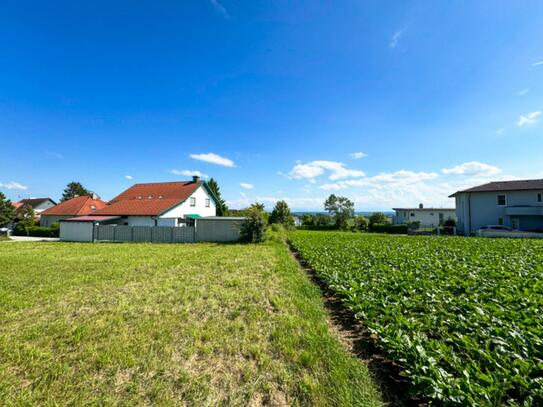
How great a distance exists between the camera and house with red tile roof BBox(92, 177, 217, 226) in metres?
19.1

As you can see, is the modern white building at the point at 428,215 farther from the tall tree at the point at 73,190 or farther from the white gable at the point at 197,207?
the tall tree at the point at 73,190

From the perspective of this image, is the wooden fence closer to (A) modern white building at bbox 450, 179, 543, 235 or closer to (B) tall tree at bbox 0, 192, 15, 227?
(B) tall tree at bbox 0, 192, 15, 227

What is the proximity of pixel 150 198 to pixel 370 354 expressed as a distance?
78.5 feet

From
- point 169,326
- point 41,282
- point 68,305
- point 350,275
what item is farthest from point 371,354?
point 41,282

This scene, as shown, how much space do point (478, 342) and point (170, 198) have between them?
73.7 feet

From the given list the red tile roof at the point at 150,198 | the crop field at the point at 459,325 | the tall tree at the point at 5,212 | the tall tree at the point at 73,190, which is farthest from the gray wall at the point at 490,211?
the tall tree at the point at 73,190

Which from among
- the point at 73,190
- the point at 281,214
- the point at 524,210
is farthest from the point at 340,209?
the point at 73,190

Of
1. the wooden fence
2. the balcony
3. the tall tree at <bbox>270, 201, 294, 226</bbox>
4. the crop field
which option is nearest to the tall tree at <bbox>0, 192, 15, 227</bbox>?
the wooden fence

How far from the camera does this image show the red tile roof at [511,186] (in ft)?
77.6

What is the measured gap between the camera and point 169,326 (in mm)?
4098

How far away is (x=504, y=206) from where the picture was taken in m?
24.3

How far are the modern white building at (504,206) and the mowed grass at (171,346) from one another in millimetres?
29433

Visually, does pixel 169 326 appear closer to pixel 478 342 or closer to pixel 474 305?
pixel 478 342

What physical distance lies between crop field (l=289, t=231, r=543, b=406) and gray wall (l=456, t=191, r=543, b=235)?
79.9ft
